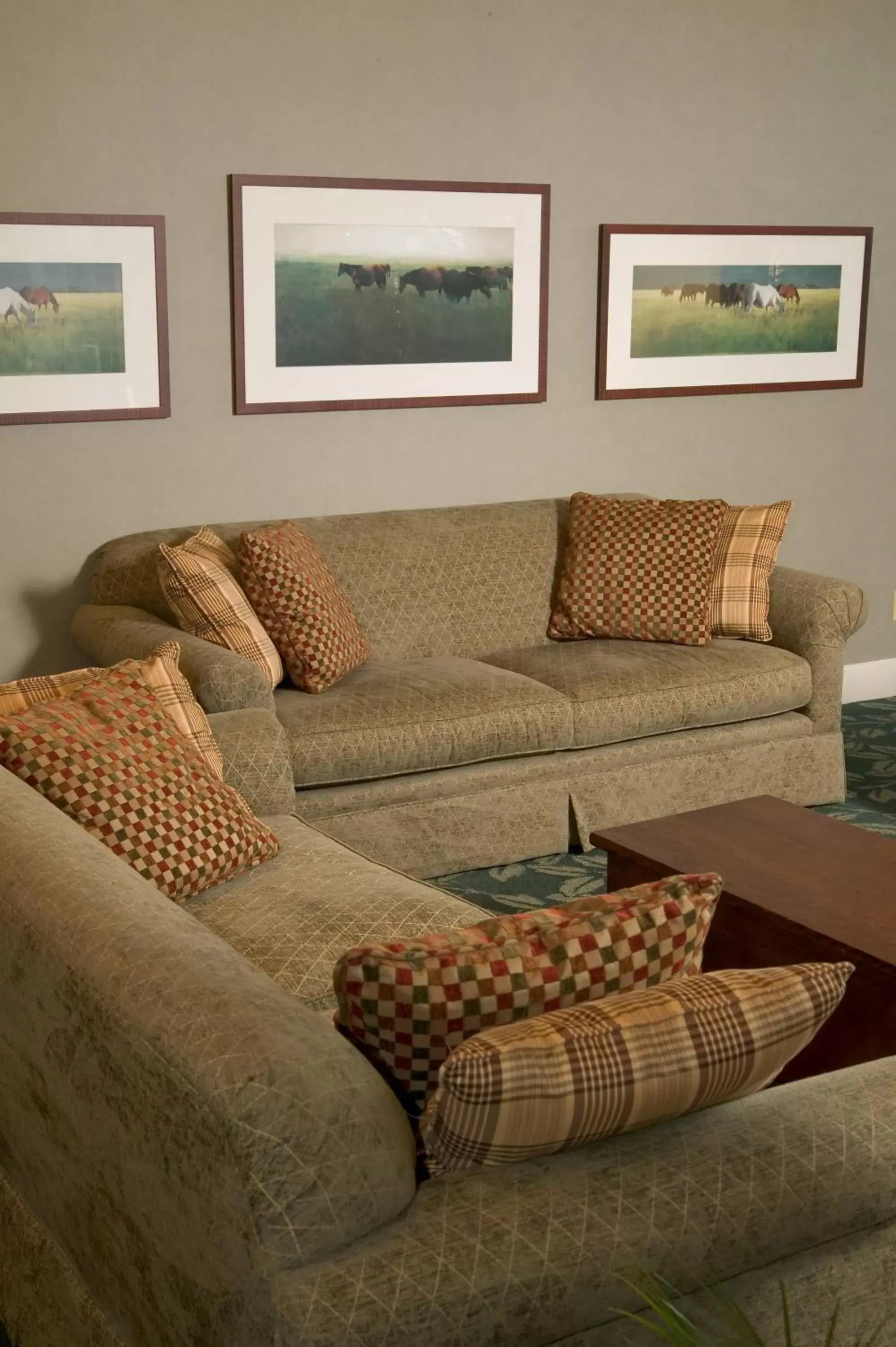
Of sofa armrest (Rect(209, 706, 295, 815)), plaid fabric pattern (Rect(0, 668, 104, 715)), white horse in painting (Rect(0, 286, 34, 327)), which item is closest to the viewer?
plaid fabric pattern (Rect(0, 668, 104, 715))

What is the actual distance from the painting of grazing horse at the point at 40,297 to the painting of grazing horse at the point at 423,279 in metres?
1.10

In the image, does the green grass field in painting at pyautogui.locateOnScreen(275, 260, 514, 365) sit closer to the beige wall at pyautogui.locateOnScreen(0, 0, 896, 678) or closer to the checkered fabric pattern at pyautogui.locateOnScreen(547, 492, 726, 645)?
the beige wall at pyautogui.locateOnScreen(0, 0, 896, 678)

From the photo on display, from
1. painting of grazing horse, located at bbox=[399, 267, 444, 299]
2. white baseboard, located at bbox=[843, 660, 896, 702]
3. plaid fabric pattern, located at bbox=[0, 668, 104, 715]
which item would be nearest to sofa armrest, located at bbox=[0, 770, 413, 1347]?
plaid fabric pattern, located at bbox=[0, 668, 104, 715]

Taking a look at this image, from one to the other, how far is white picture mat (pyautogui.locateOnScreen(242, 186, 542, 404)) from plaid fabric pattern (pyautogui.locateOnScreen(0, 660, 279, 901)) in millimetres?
1963

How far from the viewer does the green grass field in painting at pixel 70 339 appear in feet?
13.9

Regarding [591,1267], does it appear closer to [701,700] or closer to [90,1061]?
[90,1061]

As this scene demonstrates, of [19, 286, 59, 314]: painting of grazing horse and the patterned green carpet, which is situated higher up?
[19, 286, 59, 314]: painting of grazing horse

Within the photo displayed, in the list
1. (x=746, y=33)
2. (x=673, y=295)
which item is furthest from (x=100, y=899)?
(x=746, y=33)

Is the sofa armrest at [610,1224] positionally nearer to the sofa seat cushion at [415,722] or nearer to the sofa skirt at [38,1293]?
the sofa skirt at [38,1293]

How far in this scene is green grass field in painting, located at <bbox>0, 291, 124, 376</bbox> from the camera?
4.23 m

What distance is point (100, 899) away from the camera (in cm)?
190

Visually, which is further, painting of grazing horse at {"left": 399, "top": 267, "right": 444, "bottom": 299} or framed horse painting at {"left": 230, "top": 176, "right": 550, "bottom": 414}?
painting of grazing horse at {"left": 399, "top": 267, "right": 444, "bottom": 299}

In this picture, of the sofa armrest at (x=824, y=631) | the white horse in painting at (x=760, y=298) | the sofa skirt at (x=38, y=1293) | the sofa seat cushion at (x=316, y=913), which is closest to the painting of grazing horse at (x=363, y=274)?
the white horse in painting at (x=760, y=298)

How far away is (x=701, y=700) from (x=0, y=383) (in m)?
2.18
